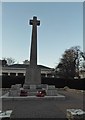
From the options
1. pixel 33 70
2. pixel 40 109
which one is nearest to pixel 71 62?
pixel 33 70

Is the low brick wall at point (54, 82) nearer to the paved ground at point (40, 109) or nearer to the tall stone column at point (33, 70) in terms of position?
the tall stone column at point (33, 70)

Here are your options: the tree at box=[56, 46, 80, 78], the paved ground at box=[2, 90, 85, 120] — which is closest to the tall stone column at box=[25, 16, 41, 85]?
the paved ground at box=[2, 90, 85, 120]

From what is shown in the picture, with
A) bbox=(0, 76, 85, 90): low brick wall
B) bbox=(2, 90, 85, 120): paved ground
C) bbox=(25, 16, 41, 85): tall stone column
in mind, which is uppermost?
bbox=(25, 16, 41, 85): tall stone column

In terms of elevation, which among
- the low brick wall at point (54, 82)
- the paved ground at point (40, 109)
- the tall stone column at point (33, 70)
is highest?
the tall stone column at point (33, 70)

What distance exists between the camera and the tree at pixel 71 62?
58.6 m

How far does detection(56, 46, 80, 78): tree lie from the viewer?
2307 inches

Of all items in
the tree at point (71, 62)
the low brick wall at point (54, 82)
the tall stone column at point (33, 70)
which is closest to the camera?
the tall stone column at point (33, 70)

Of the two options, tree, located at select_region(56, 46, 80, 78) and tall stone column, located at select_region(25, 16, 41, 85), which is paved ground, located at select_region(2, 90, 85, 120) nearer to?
tall stone column, located at select_region(25, 16, 41, 85)

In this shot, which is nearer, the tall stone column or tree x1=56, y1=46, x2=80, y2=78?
the tall stone column

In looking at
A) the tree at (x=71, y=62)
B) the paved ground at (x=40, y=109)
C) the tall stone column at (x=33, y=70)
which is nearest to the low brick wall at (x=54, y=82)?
the tree at (x=71, y=62)

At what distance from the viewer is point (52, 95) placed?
2144 cm

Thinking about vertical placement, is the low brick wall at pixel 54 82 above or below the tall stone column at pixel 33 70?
below

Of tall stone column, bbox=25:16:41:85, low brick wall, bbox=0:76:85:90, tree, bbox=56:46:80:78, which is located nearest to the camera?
tall stone column, bbox=25:16:41:85

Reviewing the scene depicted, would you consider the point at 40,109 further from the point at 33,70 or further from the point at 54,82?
the point at 54,82
